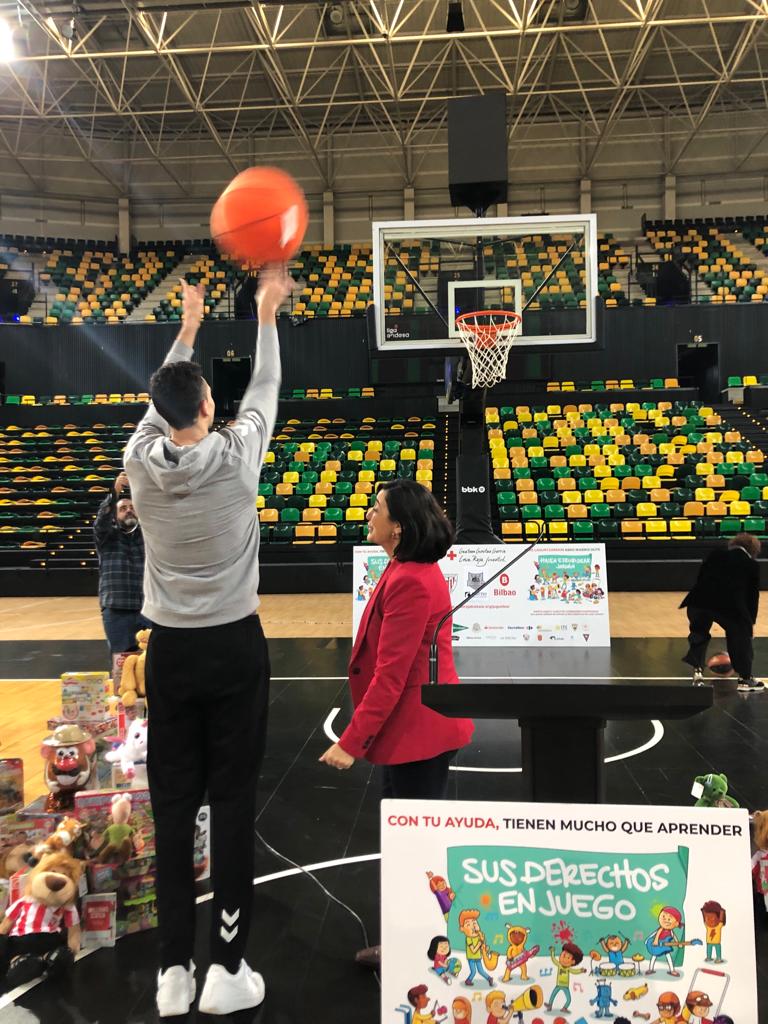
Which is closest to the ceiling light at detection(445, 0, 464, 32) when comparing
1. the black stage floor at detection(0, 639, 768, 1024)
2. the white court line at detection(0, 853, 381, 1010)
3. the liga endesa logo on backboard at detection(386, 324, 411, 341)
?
the liga endesa logo on backboard at detection(386, 324, 411, 341)

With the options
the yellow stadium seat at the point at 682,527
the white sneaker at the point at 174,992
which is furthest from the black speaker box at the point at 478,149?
the white sneaker at the point at 174,992

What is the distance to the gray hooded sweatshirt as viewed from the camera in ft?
5.74

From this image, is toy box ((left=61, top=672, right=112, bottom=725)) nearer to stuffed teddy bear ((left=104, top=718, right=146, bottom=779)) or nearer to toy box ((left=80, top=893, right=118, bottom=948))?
stuffed teddy bear ((left=104, top=718, right=146, bottom=779))

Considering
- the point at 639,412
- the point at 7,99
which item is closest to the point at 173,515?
the point at 639,412

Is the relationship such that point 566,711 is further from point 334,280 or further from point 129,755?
point 334,280

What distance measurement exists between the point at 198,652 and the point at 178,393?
0.63m

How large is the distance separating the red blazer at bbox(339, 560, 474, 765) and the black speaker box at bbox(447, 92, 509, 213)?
6.03 meters

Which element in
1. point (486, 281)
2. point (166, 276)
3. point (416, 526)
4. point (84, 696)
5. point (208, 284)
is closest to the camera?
point (416, 526)

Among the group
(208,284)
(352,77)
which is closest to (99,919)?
(208,284)

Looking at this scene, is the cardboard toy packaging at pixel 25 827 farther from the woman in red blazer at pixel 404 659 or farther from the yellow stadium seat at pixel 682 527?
the yellow stadium seat at pixel 682 527

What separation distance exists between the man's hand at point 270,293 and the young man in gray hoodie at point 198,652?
2 cm

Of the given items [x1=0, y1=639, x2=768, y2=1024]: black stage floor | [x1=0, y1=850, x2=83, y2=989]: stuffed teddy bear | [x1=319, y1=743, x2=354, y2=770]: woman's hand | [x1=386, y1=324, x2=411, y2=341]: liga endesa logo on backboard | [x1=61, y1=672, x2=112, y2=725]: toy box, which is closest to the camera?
[x1=319, y1=743, x2=354, y2=770]: woman's hand

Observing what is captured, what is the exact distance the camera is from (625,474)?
12008mm

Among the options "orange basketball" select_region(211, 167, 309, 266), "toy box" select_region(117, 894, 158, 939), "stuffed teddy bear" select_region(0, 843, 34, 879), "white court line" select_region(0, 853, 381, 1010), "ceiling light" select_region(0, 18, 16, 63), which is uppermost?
"ceiling light" select_region(0, 18, 16, 63)
